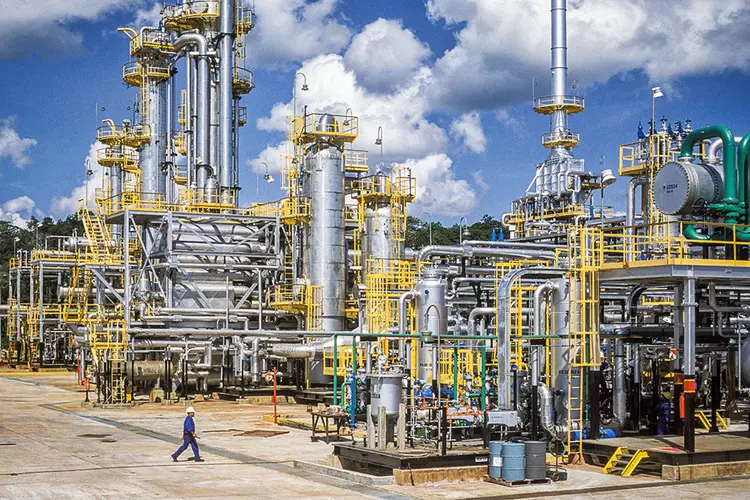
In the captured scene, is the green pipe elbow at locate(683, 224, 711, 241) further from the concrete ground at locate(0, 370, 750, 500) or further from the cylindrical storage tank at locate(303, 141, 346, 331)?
the cylindrical storage tank at locate(303, 141, 346, 331)

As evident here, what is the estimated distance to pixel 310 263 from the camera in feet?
136

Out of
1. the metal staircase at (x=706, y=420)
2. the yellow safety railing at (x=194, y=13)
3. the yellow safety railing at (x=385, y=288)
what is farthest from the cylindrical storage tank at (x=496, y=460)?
the yellow safety railing at (x=194, y=13)

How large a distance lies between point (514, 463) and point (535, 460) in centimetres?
39

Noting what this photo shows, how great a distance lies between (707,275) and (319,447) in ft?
30.5

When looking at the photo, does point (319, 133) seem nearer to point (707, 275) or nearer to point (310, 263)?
point (310, 263)

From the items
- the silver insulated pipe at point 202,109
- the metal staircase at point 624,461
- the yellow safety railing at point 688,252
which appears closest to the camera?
the metal staircase at point 624,461

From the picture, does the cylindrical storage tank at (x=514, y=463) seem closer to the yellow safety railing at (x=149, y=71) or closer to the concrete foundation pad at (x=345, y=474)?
the concrete foundation pad at (x=345, y=474)

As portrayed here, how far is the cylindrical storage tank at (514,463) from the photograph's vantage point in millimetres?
18250

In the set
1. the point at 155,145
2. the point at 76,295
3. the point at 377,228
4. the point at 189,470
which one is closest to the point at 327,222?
the point at 377,228

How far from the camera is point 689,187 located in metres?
21.9

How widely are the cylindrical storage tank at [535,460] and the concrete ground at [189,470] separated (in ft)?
1.11

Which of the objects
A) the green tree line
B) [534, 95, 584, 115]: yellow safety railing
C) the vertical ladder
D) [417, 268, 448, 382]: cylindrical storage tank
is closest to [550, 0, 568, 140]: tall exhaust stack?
[534, 95, 584, 115]: yellow safety railing

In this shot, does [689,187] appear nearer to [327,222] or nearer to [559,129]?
[327,222]

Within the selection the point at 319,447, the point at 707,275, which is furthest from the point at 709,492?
the point at 319,447
